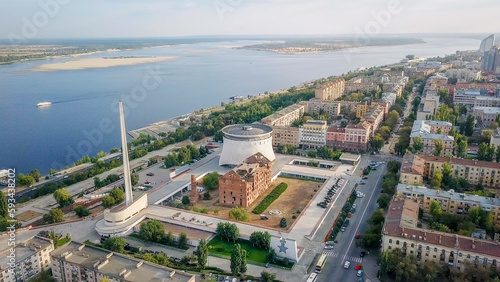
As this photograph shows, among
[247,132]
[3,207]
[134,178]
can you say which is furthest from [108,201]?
[247,132]

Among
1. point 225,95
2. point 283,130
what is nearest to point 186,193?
point 283,130

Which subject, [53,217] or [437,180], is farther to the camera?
[437,180]

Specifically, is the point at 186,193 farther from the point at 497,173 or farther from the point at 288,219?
the point at 497,173

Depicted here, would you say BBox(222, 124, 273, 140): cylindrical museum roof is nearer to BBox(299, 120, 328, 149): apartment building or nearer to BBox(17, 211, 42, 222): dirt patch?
BBox(299, 120, 328, 149): apartment building

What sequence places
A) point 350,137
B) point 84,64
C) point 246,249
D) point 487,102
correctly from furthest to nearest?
1. point 84,64
2. point 487,102
3. point 350,137
4. point 246,249

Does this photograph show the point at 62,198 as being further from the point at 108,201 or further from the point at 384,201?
the point at 384,201
